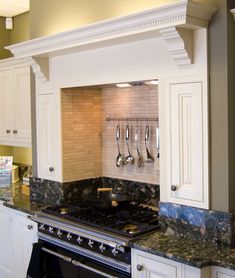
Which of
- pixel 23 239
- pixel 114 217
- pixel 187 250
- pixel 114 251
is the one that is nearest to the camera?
pixel 187 250

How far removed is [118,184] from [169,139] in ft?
3.67

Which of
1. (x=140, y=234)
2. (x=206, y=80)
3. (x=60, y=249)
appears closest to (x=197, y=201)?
(x=140, y=234)

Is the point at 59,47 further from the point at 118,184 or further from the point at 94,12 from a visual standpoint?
the point at 118,184

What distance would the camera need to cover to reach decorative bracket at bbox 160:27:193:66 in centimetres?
242

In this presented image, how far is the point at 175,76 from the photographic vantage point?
8.59ft

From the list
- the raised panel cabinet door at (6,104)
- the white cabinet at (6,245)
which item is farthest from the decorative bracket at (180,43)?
the raised panel cabinet door at (6,104)

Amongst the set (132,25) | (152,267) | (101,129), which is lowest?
(152,267)

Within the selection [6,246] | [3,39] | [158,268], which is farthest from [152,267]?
[3,39]

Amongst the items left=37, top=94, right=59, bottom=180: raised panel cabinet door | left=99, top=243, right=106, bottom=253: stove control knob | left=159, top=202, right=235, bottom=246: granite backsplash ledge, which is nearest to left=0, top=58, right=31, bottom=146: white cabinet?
left=37, top=94, right=59, bottom=180: raised panel cabinet door

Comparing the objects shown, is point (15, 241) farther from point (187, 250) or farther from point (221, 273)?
point (221, 273)

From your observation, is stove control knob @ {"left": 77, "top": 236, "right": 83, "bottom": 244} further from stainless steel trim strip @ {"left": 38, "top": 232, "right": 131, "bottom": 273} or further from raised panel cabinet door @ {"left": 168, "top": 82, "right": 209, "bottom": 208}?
raised panel cabinet door @ {"left": 168, "top": 82, "right": 209, "bottom": 208}

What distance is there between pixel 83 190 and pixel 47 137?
1.83 feet

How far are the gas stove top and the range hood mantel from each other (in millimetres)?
1082

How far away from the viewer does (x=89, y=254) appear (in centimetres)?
289
